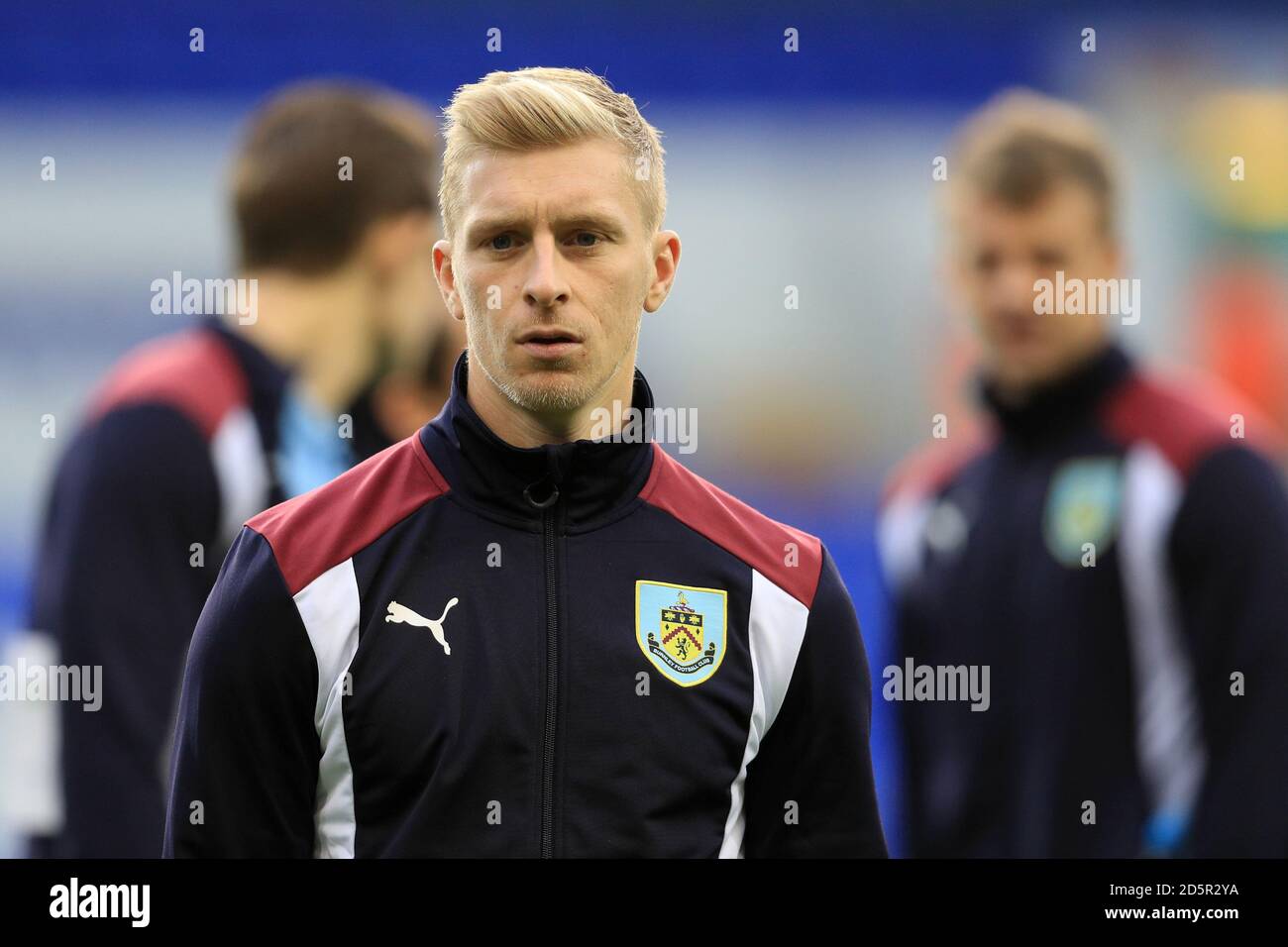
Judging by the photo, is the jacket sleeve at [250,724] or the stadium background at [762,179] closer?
the jacket sleeve at [250,724]

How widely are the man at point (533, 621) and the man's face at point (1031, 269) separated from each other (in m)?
2.84

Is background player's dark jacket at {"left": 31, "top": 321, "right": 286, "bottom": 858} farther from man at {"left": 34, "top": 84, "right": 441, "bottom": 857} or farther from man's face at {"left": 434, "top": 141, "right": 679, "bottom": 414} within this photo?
man's face at {"left": 434, "top": 141, "right": 679, "bottom": 414}

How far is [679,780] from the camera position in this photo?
6.56 ft

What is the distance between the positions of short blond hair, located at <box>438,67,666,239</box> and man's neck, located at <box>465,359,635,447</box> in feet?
0.71

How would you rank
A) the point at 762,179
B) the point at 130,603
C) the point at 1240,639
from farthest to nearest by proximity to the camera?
the point at 762,179 → the point at 1240,639 → the point at 130,603

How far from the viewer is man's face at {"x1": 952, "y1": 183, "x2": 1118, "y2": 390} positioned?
488 centimetres

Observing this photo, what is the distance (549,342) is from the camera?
206 centimetres

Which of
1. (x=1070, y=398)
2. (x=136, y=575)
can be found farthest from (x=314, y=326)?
(x=1070, y=398)

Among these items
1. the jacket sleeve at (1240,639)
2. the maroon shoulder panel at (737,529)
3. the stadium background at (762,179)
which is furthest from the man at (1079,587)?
the maroon shoulder panel at (737,529)

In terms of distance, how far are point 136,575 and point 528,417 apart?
1.79 metres

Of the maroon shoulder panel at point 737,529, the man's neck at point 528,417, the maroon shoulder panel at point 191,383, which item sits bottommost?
the maroon shoulder panel at point 737,529

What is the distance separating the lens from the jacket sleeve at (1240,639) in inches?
166

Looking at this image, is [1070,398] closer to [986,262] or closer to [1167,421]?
[1167,421]

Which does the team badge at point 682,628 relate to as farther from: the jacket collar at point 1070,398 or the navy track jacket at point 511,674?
the jacket collar at point 1070,398
